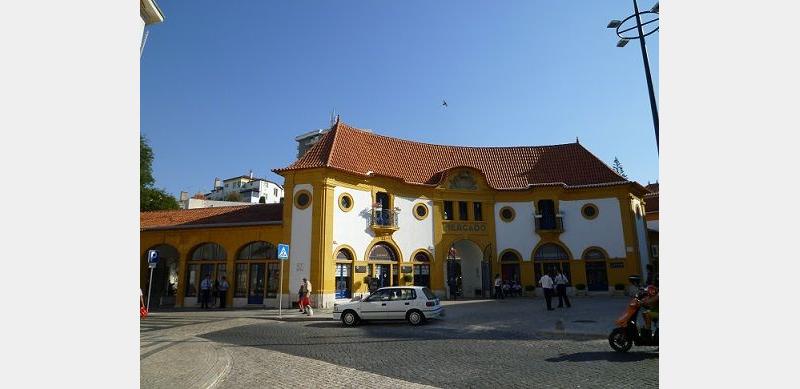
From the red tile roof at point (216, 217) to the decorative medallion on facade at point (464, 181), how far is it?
36.5ft

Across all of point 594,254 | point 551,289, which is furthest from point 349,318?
point 594,254

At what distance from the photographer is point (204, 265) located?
2622 centimetres

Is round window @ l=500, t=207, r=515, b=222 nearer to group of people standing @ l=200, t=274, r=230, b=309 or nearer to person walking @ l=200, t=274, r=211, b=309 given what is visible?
group of people standing @ l=200, t=274, r=230, b=309

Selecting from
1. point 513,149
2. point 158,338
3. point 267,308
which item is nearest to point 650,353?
point 158,338

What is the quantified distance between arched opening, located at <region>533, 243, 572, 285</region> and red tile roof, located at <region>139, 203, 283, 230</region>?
631 inches

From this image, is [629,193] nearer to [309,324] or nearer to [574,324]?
[574,324]

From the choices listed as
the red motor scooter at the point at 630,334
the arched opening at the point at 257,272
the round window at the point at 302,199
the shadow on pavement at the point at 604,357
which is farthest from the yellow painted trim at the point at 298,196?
the red motor scooter at the point at 630,334

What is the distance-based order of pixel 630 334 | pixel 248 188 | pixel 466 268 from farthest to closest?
pixel 248 188, pixel 466 268, pixel 630 334

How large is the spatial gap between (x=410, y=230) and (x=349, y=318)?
11.5 meters

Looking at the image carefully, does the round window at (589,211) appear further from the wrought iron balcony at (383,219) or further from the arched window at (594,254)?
the wrought iron balcony at (383,219)

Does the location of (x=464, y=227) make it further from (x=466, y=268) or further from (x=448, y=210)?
(x=466, y=268)

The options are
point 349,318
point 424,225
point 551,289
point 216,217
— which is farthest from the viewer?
point 424,225

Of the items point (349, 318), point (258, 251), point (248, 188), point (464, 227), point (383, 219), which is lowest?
point (349, 318)

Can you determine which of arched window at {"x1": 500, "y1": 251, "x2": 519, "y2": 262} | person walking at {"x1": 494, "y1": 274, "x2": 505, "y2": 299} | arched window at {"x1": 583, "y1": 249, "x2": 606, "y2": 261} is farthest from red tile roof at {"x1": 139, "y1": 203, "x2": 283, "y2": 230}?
arched window at {"x1": 583, "y1": 249, "x2": 606, "y2": 261}
